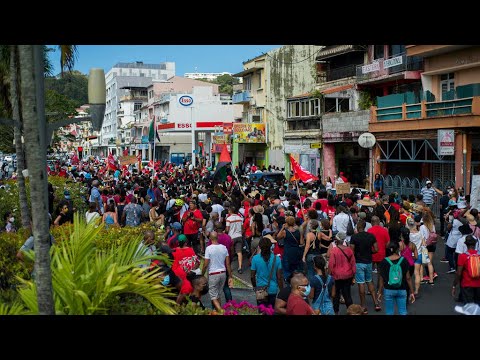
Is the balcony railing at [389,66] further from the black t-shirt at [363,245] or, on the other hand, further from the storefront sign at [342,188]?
the black t-shirt at [363,245]

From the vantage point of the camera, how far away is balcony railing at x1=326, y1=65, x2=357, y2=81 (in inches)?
1383

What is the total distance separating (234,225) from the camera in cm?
1380

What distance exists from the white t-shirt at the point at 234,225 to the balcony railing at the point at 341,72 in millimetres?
23116

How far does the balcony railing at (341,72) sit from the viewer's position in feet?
115

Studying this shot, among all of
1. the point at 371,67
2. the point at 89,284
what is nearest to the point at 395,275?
the point at 89,284

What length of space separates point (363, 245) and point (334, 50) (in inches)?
1094

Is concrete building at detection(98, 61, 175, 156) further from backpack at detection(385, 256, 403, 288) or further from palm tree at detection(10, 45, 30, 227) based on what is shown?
backpack at detection(385, 256, 403, 288)

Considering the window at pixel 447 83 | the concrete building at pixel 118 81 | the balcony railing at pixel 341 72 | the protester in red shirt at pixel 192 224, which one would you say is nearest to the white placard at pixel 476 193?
the protester in red shirt at pixel 192 224

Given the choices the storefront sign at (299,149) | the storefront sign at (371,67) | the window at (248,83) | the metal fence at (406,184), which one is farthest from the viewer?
the window at (248,83)

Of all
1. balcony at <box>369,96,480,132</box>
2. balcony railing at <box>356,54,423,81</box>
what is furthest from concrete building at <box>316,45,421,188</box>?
balcony at <box>369,96,480,132</box>

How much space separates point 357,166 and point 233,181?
1249 centimetres

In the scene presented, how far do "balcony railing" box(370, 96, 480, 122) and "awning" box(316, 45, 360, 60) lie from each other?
6858 mm

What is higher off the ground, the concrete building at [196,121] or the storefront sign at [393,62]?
the storefront sign at [393,62]
